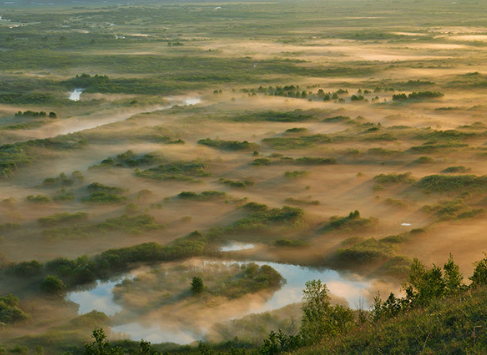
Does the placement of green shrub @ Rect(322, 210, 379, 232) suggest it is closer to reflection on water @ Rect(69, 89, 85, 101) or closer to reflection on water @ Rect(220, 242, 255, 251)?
reflection on water @ Rect(220, 242, 255, 251)

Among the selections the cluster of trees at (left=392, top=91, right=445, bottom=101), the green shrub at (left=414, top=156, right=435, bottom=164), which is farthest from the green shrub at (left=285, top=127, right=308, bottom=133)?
the cluster of trees at (left=392, top=91, right=445, bottom=101)

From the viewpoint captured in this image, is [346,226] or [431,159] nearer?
[346,226]

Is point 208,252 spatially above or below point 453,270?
below

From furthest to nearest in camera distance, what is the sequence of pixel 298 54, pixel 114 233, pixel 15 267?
1. pixel 298 54
2. pixel 114 233
3. pixel 15 267

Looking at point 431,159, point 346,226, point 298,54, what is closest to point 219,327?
point 346,226

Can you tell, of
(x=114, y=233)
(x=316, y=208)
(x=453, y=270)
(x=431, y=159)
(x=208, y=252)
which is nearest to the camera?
(x=453, y=270)

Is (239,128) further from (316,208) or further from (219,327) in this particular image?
(219,327)

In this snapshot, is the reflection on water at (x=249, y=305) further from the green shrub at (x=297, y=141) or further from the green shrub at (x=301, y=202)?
the green shrub at (x=297, y=141)
